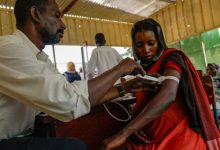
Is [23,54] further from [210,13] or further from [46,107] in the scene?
[210,13]

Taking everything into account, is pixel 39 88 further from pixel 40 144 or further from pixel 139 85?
pixel 139 85

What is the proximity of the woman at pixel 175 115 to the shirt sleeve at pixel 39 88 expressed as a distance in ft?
1.12

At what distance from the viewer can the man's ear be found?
1238 millimetres

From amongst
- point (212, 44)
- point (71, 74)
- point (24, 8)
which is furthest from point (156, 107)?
point (212, 44)

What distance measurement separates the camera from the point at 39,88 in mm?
917

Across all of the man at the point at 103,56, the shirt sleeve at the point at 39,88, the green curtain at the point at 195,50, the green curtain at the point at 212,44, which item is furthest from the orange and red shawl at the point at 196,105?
the green curtain at the point at 195,50

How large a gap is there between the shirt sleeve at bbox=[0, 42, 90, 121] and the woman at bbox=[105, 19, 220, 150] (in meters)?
0.34

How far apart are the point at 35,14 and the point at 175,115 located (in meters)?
0.86

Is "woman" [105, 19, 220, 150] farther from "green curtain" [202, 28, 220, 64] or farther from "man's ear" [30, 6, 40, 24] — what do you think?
"green curtain" [202, 28, 220, 64]

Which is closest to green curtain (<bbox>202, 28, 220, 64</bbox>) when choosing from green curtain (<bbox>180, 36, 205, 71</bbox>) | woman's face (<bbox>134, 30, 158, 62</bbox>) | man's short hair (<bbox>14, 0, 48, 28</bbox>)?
green curtain (<bbox>180, 36, 205, 71</bbox>)

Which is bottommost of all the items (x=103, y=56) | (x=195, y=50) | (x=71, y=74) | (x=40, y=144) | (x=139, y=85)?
(x=40, y=144)

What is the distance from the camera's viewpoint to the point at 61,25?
1.35 metres

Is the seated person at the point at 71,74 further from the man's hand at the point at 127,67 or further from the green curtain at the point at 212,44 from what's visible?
the man's hand at the point at 127,67

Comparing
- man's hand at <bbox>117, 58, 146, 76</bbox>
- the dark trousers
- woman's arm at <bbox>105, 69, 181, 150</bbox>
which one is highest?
man's hand at <bbox>117, 58, 146, 76</bbox>
